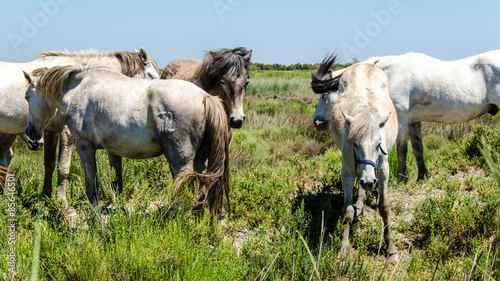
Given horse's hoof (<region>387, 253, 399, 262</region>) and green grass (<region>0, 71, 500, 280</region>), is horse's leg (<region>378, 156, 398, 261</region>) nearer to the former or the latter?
horse's hoof (<region>387, 253, 399, 262</region>)

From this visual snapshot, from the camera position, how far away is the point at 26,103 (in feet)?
17.6

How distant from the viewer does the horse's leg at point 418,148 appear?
6.28 m

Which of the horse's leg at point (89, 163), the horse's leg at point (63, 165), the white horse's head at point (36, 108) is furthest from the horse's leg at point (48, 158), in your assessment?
the horse's leg at point (89, 163)

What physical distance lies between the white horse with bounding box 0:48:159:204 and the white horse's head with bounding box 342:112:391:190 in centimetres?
358

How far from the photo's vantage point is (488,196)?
4.79m

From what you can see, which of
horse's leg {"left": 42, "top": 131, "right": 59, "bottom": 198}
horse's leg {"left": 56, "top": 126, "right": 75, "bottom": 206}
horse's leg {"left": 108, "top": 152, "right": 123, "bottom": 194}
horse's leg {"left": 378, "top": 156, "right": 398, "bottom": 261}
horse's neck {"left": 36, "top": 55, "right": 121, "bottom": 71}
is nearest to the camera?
horse's leg {"left": 378, "top": 156, "right": 398, "bottom": 261}

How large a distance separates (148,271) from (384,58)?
5527 mm

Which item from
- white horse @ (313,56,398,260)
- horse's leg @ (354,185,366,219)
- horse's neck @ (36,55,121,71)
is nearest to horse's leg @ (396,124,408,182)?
white horse @ (313,56,398,260)

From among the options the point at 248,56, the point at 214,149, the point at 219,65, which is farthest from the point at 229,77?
the point at 214,149

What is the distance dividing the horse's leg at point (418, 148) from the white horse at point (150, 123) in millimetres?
3702

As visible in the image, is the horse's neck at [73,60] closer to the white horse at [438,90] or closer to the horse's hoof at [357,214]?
the white horse at [438,90]

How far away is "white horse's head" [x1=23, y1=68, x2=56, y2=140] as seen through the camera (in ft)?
15.0

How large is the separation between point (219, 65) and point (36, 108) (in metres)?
2.26

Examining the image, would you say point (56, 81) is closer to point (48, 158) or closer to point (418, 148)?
point (48, 158)
